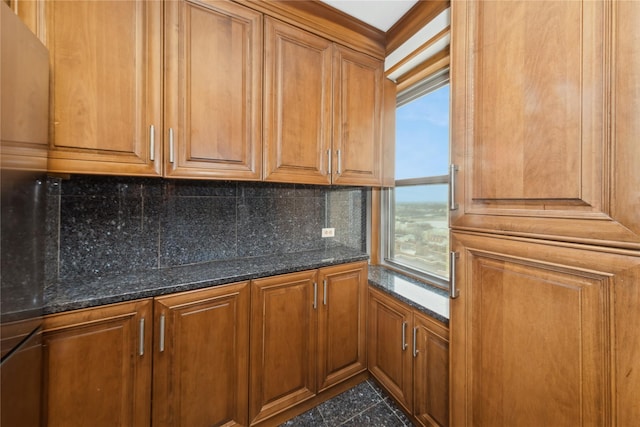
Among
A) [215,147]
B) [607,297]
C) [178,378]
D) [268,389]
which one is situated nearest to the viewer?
[607,297]

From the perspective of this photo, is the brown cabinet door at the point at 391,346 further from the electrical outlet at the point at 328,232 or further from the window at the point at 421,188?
the electrical outlet at the point at 328,232

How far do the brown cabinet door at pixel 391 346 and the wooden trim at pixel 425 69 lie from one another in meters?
1.51

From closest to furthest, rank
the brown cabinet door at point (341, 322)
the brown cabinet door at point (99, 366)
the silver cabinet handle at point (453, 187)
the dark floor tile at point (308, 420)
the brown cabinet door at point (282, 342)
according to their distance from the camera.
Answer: the brown cabinet door at point (99, 366) → the silver cabinet handle at point (453, 187) → the brown cabinet door at point (282, 342) → the dark floor tile at point (308, 420) → the brown cabinet door at point (341, 322)

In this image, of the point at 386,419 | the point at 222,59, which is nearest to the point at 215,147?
the point at 222,59

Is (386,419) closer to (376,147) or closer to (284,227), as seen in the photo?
(284,227)

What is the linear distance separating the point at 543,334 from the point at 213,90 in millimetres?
1678

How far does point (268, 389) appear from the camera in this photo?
4.67 ft

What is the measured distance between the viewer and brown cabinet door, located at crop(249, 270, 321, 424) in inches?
54.0

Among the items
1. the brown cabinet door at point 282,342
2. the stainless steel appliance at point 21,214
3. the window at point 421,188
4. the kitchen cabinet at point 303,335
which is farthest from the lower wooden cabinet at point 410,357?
the stainless steel appliance at point 21,214

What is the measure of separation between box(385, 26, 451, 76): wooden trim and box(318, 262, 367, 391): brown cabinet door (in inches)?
55.6

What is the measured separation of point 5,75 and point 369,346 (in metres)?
2.14

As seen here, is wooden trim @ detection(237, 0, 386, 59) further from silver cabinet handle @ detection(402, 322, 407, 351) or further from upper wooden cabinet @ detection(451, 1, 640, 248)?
silver cabinet handle @ detection(402, 322, 407, 351)

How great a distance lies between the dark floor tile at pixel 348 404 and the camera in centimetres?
154

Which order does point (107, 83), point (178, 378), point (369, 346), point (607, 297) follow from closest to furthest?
point (607, 297), point (107, 83), point (178, 378), point (369, 346)
